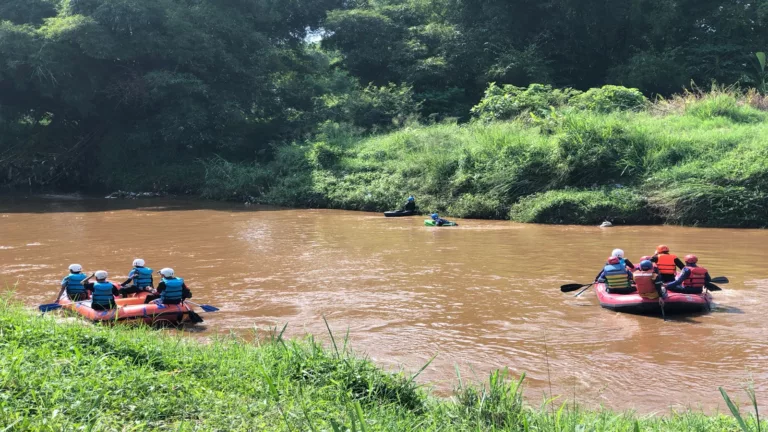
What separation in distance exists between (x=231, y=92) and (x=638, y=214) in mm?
19603

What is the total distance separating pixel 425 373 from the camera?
8031mm

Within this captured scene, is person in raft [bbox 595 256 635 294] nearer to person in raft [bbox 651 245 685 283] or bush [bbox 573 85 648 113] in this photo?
person in raft [bbox 651 245 685 283]

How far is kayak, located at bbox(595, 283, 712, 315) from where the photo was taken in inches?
407

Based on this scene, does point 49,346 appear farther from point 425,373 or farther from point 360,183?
point 360,183

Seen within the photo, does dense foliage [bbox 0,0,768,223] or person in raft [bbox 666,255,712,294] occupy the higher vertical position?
dense foliage [bbox 0,0,768,223]

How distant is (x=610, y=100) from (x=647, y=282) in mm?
17821

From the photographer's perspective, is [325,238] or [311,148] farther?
[311,148]

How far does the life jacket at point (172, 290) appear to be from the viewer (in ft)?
32.9

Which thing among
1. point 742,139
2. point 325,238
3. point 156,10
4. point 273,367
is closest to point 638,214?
point 742,139

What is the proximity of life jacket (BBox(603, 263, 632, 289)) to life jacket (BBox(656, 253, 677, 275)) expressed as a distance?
33.0 inches

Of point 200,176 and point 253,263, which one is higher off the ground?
point 200,176

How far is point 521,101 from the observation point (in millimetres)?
27953

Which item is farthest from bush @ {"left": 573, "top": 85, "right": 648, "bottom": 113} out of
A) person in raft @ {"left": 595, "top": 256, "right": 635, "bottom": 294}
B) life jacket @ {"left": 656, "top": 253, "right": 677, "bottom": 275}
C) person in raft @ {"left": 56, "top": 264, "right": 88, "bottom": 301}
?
person in raft @ {"left": 56, "top": 264, "right": 88, "bottom": 301}

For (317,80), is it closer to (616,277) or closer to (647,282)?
(616,277)
